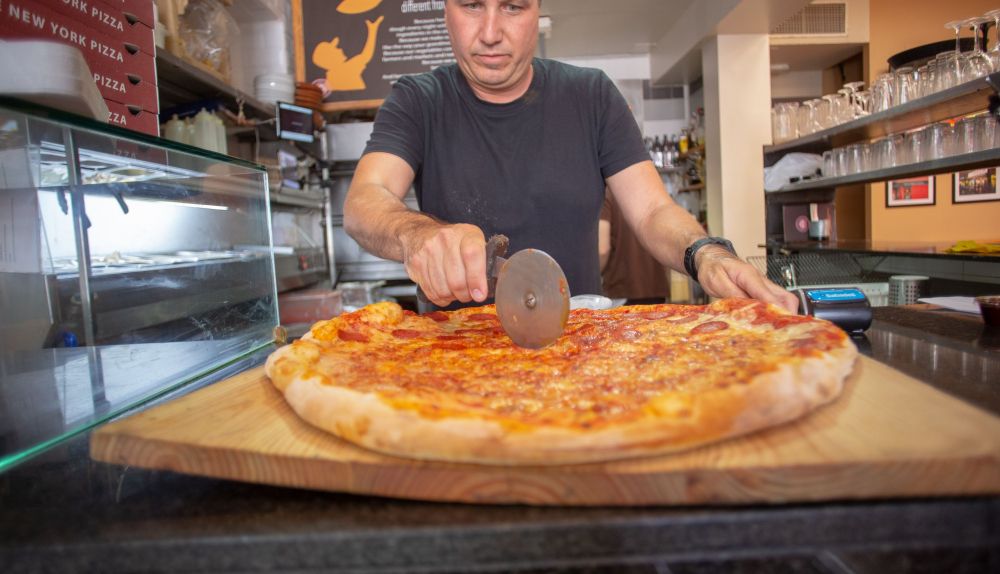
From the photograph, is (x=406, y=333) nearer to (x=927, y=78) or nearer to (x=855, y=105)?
(x=927, y=78)

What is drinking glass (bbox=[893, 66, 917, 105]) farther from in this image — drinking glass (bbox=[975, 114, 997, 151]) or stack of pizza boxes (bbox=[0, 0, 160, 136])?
stack of pizza boxes (bbox=[0, 0, 160, 136])

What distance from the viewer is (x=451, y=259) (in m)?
1.30

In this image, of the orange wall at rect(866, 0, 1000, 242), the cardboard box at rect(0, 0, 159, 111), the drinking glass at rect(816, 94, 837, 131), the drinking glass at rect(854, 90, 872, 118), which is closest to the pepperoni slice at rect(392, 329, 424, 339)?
the cardboard box at rect(0, 0, 159, 111)

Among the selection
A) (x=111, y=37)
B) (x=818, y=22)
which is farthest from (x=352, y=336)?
(x=818, y=22)

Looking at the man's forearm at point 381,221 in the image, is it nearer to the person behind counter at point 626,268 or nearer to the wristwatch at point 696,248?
the wristwatch at point 696,248

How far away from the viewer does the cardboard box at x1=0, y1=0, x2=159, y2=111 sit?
1.46 metres

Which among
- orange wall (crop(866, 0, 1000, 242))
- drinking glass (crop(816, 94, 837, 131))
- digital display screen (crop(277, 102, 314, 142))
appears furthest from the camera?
orange wall (crop(866, 0, 1000, 242))

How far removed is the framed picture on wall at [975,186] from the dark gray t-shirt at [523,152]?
8.45m

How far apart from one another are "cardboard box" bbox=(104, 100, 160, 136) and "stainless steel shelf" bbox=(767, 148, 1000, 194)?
12.9ft

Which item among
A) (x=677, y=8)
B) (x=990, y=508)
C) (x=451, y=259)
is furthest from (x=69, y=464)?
(x=677, y=8)

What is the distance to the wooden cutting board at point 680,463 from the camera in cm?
69

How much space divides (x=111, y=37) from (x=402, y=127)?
947mm

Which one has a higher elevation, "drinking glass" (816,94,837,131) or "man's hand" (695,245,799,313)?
"drinking glass" (816,94,837,131)

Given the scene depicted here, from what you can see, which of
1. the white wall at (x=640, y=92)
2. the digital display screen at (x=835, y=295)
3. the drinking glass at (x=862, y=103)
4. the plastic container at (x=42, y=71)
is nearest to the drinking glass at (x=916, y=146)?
the drinking glass at (x=862, y=103)
